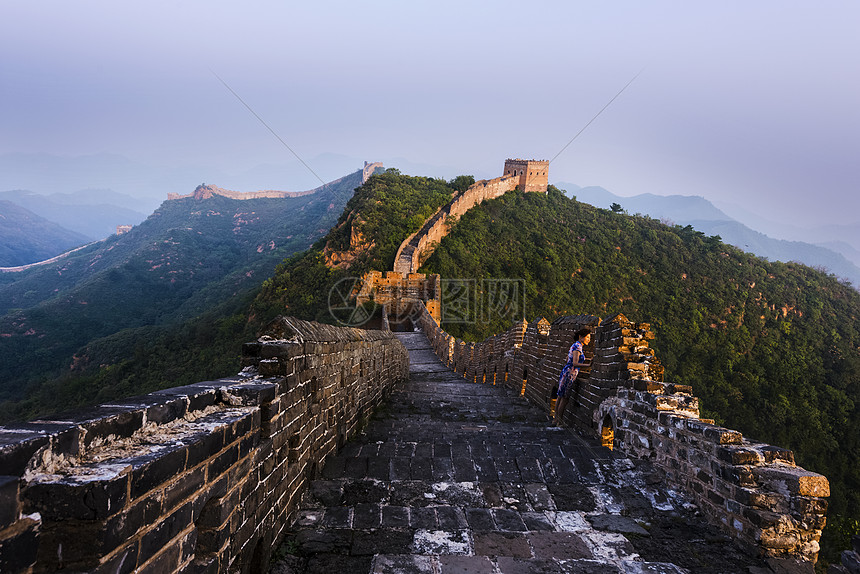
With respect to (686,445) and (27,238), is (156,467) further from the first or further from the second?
(27,238)

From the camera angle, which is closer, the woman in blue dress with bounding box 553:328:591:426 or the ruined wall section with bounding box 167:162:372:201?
the woman in blue dress with bounding box 553:328:591:426

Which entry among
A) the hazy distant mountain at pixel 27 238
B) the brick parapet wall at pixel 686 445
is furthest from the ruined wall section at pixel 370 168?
the brick parapet wall at pixel 686 445

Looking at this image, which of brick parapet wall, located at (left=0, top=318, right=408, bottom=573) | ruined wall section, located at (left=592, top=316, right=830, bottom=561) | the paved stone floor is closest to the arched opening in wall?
ruined wall section, located at (left=592, top=316, right=830, bottom=561)

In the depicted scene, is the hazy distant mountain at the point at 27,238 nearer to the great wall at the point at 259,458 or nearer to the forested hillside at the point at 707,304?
the forested hillside at the point at 707,304

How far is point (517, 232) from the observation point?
55.4 meters

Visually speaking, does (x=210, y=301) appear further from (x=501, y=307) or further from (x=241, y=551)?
(x=241, y=551)

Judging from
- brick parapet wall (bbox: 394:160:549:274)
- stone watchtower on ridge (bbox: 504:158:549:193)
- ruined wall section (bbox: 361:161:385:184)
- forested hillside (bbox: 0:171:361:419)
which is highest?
ruined wall section (bbox: 361:161:385:184)

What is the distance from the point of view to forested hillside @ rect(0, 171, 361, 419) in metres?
30.3

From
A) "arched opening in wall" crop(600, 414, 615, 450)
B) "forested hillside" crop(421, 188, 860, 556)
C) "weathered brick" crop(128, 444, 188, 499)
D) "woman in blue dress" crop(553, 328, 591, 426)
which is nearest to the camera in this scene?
"weathered brick" crop(128, 444, 188, 499)

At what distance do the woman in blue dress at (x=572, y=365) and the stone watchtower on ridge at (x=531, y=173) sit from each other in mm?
58527

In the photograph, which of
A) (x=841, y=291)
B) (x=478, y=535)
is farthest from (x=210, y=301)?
(x=841, y=291)

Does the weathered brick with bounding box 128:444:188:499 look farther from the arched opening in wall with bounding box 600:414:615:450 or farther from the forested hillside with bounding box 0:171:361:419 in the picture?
the forested hillside with bounding box 0:171:361:419

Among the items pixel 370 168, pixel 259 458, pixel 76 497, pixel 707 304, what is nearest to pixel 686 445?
pixel 259 458

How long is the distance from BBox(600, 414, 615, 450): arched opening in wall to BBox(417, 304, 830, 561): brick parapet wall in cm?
1
